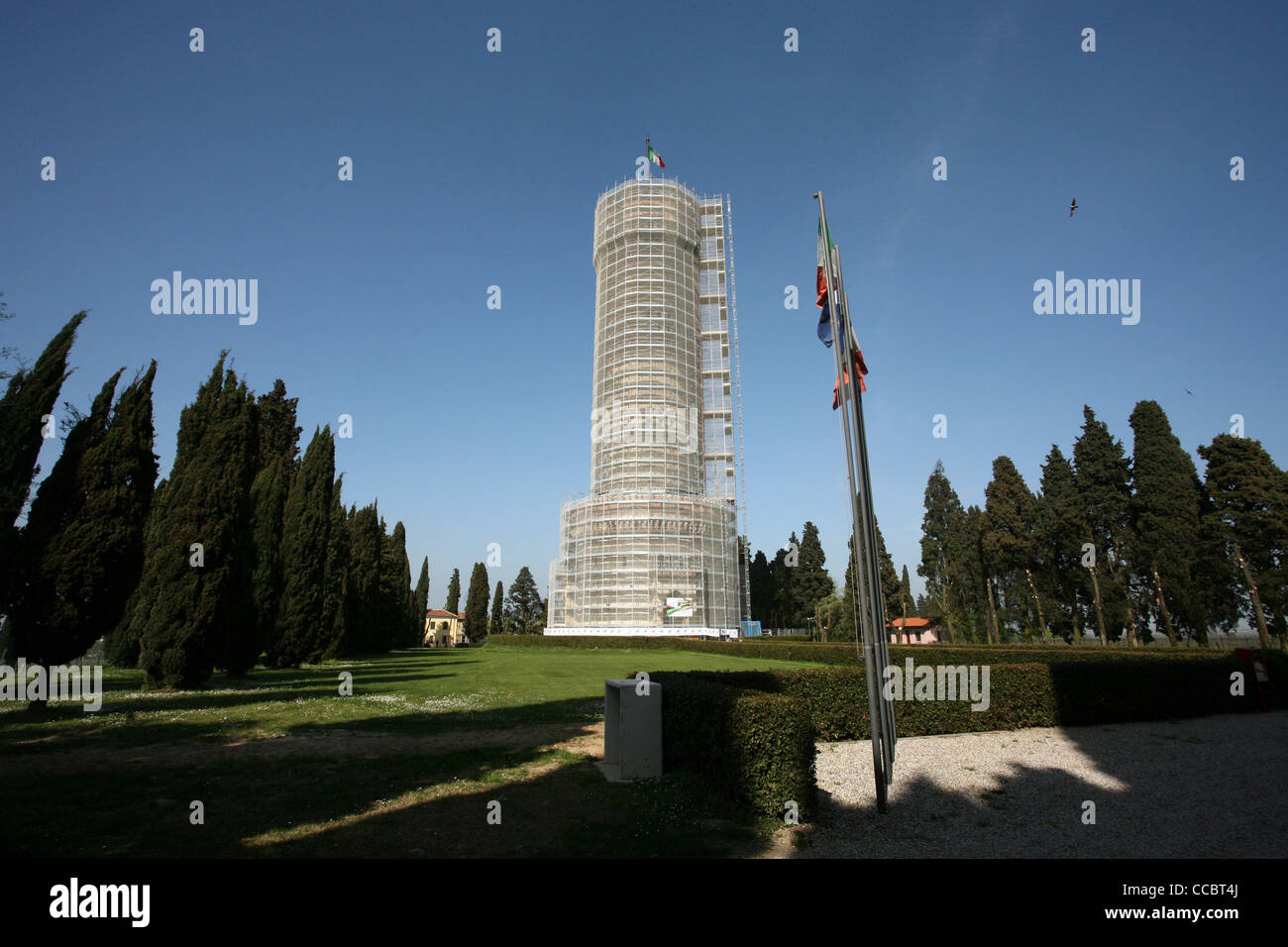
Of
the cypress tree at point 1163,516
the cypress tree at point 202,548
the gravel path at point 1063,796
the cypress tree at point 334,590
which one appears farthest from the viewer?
the cypress tree at point 1163,516

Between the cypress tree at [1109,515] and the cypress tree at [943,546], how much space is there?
14.6 m

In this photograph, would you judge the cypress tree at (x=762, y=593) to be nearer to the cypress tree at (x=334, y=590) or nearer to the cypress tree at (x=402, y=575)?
the cypress tree at (x=402, y=575)

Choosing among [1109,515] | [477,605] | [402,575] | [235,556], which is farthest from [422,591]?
[1109,515]

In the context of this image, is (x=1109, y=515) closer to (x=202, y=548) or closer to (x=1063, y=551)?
(x=1063, y=551)

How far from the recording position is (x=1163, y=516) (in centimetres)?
3491

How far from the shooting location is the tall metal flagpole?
7.93m

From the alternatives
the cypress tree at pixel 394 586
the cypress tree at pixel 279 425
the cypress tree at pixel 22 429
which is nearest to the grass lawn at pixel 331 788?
the cypress tree at pixel 22 429

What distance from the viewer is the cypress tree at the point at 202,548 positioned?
17.9 meters

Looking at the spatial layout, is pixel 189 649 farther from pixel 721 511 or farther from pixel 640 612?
pixel 721 511

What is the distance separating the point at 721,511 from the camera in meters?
58.9

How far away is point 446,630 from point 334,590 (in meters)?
65.8

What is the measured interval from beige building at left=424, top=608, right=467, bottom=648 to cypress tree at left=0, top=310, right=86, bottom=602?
219ft

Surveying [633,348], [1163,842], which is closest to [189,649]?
[1163,842]
